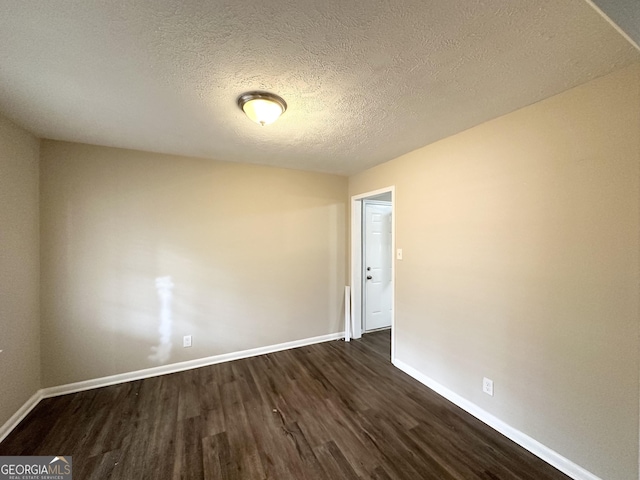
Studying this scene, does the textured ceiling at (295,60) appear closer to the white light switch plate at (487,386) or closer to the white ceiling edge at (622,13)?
the white ceiling edge at (622,13)

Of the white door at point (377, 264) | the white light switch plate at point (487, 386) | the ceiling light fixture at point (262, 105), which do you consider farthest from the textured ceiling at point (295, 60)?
the white light switch plate at point (487, 386)

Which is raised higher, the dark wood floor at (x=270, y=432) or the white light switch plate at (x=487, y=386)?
→ the white light switch plate at (x=487, y=386)

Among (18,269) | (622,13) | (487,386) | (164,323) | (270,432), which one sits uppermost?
(622,13)

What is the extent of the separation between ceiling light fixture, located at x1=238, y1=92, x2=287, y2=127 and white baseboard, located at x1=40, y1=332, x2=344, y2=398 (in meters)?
2.72

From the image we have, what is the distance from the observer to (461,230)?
218 centimetres

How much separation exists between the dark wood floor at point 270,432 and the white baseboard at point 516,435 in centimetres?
5

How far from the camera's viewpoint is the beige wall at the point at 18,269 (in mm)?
1812

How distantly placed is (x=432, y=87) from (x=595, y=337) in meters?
1.79

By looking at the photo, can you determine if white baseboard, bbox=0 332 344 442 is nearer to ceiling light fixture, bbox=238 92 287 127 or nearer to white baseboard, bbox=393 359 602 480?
white baseboard, bbox=393 359 602 480

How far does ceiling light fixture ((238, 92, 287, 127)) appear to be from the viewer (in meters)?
1.57

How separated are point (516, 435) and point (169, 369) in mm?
3270

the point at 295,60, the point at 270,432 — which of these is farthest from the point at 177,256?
the point at 295,60

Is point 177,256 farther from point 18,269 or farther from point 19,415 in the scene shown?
point 19,415

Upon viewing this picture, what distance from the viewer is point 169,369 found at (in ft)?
8.89
